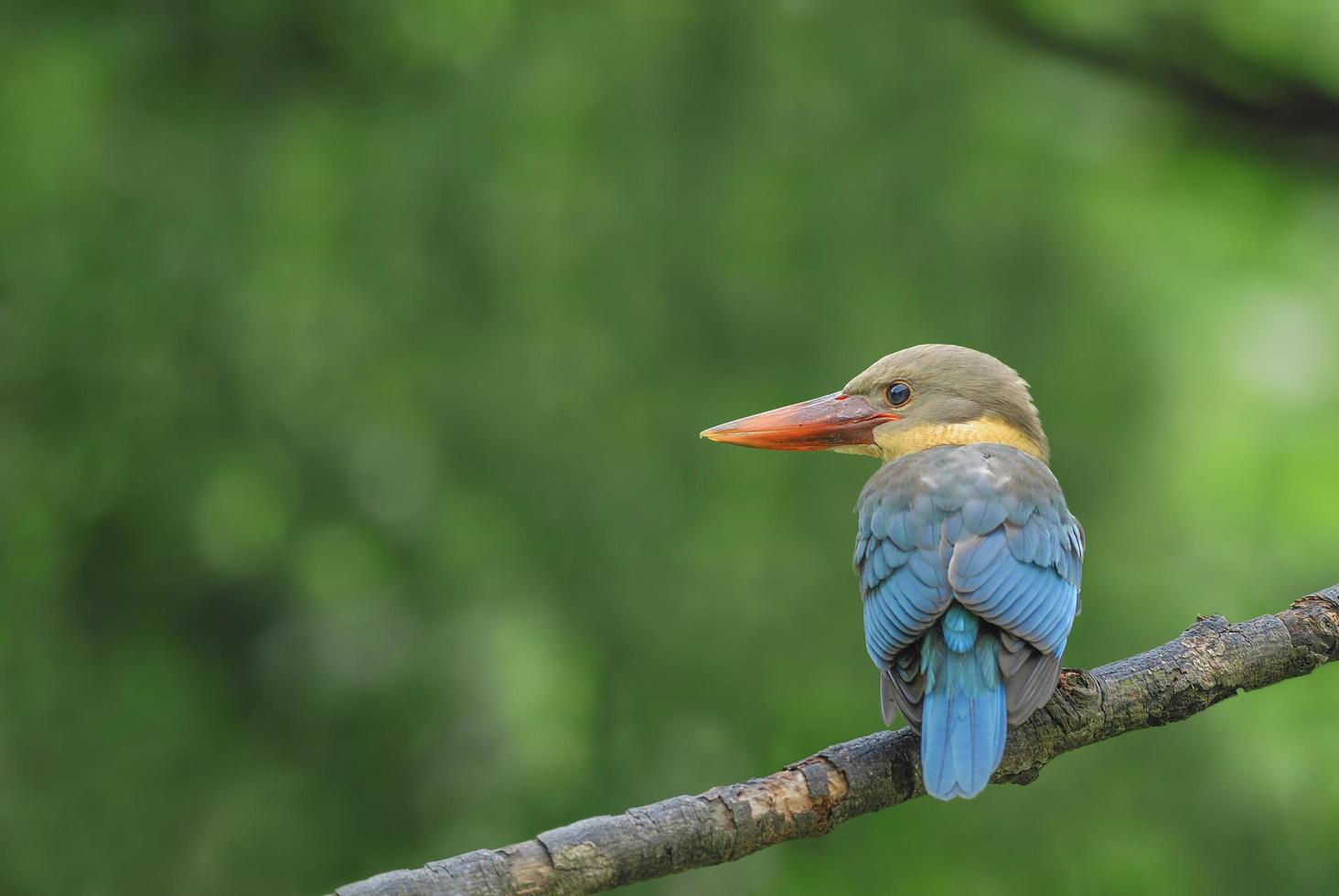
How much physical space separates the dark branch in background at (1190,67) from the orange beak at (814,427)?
2.51m

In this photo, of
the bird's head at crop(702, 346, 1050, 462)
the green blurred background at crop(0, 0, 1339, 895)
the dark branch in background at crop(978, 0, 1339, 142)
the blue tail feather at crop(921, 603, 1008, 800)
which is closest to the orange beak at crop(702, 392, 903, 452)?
the bird's head at crop(702, 346, 1050, 462)

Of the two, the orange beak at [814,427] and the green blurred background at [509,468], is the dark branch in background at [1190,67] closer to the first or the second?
the green blurred background at [509,468]

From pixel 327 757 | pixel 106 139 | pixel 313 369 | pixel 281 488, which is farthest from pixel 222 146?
pixel 327 757

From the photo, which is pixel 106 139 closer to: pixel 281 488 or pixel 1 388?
pixel 1 388

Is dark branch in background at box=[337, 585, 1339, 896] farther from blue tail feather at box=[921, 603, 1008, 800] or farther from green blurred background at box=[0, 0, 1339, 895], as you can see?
green blurred background at box=[0, 0, 1339, 895]

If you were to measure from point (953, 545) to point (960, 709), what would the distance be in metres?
0.39

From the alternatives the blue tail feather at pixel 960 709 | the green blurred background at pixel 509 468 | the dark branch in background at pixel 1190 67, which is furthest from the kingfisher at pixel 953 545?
the dark branch in background at pixel 1190 67

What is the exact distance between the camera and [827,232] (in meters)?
4.69

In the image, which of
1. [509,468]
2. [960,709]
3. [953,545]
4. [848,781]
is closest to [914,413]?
[953,545]

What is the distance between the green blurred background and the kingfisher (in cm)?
118

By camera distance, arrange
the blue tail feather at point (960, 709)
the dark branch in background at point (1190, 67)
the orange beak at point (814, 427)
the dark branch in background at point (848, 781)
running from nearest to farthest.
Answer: the dark branch in background at point (848, 781), the blue tail feather at point (960, 709), the orange beak at point (814, 427), the dark branch in background at point (1190, 67)

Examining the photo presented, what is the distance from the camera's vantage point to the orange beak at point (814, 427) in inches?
128

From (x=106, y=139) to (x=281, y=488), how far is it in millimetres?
1283

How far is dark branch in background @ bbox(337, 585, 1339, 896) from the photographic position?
1.79m
